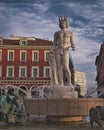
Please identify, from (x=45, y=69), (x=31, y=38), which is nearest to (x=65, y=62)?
(x=45, y=69)

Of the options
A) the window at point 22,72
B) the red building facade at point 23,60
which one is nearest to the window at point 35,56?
the red building facade at point 23,60

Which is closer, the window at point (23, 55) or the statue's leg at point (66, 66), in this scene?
the statue's leg at point (66, 66)

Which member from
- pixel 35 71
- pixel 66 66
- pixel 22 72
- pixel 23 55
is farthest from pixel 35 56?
pixel 66 66

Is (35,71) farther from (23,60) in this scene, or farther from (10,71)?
(10,71)

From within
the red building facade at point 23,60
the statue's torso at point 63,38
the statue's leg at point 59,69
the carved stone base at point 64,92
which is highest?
the red building facade at point 23,60

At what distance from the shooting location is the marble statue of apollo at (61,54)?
1673 cm

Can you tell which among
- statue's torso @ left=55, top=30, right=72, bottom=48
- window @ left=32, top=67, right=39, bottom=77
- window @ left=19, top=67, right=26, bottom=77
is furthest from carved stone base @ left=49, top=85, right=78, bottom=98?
window @ left=19, top=67, right=26, bottom=77

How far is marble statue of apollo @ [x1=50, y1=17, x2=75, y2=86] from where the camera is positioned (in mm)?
16734

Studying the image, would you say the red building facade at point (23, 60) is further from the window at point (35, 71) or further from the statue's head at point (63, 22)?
the statue's head at point (63, 22)

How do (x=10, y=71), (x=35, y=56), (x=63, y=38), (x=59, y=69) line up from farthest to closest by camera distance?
(x=35, y=56)
(x=10, y=71)
(x=59, y=69)
(x=63, y=38)

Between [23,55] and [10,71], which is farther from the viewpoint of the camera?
[23,55]

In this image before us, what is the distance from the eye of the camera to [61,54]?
16766 millimetres

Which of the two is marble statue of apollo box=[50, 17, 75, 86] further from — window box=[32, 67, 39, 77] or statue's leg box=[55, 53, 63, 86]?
window box=[32, 67, 39, 77]

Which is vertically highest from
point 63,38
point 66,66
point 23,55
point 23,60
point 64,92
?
point 23,55
